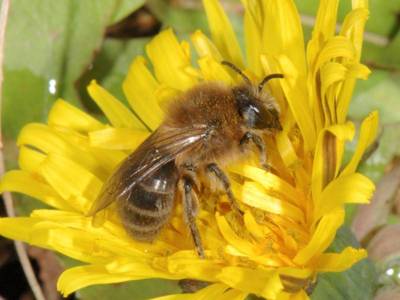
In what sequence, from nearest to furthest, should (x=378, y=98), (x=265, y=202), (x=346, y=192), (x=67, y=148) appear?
(x=346, y=192) < (x=265, y=202) < (x=67, y=148) < (x=378, y=98)

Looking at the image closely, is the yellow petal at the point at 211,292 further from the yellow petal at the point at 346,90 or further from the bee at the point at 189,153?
the yellow petal at the point at 346,90

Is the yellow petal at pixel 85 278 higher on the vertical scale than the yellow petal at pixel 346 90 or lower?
lower

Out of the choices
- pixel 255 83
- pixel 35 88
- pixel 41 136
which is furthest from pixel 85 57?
pixel 255 83

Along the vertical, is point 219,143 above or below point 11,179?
above

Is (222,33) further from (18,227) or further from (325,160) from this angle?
(18,227)

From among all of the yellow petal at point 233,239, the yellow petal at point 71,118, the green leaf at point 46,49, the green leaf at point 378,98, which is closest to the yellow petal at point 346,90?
the yellow petal at point 233,239

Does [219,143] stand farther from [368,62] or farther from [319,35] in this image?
[368,62]

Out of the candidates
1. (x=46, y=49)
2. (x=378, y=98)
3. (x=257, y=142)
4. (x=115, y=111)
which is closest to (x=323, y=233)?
(x=257, y=142)
